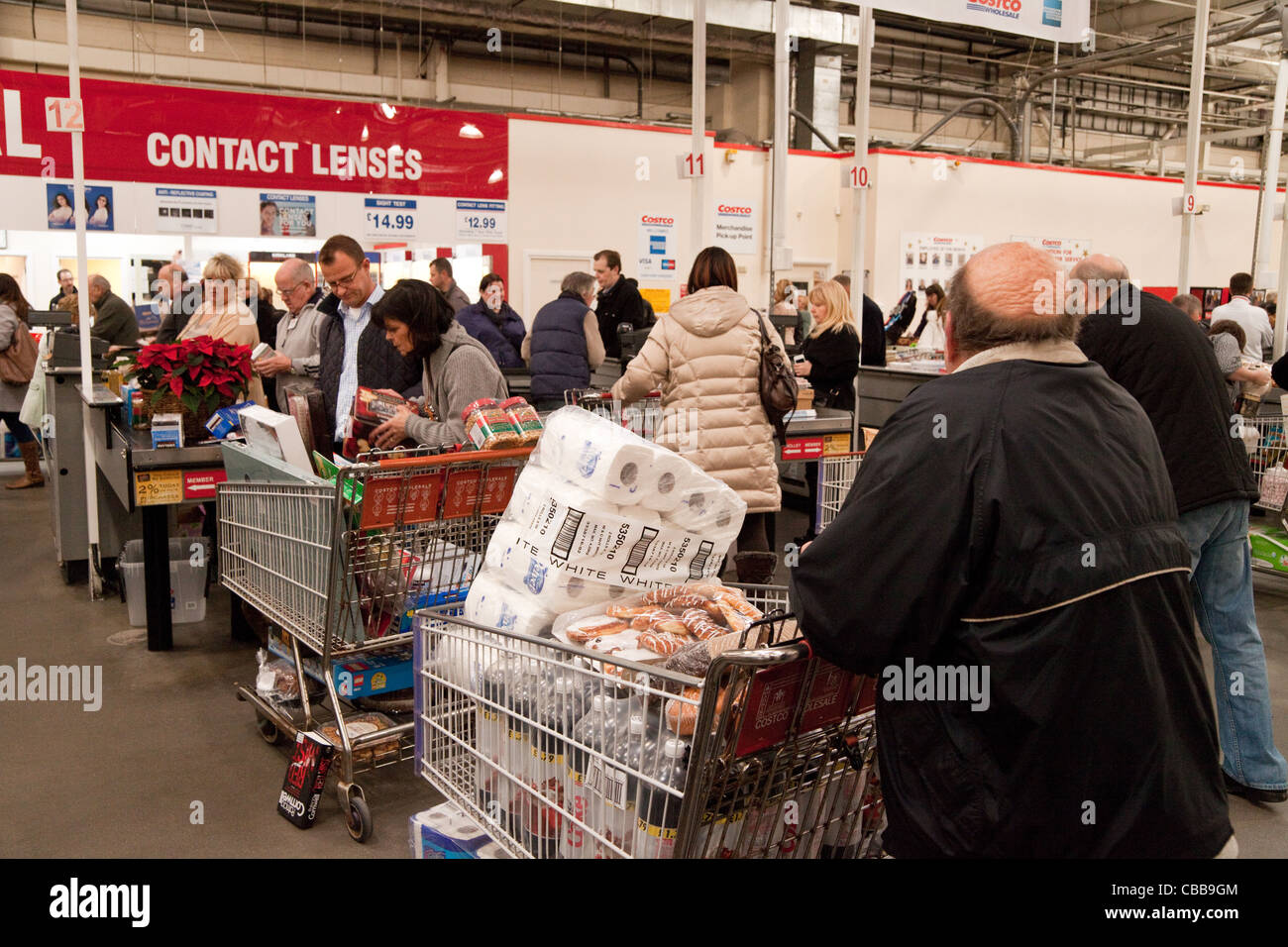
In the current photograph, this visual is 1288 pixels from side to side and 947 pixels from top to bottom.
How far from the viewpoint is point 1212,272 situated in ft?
55.9

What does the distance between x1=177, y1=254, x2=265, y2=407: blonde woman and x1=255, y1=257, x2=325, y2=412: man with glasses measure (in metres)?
0.46

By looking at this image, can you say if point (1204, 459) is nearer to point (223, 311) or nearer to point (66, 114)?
point (66, 114)

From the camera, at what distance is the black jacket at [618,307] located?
26.1 feet

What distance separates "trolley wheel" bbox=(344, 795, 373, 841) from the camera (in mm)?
3168

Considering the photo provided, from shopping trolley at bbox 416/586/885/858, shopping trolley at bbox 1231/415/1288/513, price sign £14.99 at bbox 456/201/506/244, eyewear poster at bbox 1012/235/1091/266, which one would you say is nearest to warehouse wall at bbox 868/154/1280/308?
eyewear poster at bbox 1012/235/1091/266

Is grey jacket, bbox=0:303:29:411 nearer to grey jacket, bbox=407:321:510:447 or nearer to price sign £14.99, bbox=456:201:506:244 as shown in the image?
price sign £14.99, bbox=456:201:506:244

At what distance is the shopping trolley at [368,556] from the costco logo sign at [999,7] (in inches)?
203

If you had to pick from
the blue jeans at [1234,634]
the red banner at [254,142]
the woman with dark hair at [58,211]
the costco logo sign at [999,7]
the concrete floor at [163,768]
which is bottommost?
the concrete floor at [163,768]

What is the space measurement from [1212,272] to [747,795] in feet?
59.5

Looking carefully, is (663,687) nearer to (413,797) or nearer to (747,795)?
(747,795)

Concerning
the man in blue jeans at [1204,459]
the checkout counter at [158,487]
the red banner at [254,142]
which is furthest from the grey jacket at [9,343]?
the man in blue jeans at [1204,459]

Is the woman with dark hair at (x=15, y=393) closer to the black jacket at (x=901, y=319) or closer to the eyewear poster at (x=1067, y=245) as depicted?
the black jacket at (x=901, y=319)

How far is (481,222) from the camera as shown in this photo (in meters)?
11.2

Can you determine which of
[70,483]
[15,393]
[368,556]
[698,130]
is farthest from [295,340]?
[15,393]
